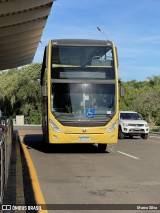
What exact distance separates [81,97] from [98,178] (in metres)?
6.21

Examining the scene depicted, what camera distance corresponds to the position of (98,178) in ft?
35.7

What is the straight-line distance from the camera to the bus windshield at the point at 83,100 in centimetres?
1659

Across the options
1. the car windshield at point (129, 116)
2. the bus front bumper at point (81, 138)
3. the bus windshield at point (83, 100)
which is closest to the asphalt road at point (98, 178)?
the bus front bumper at point (81, 138)

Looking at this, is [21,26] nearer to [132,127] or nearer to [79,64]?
[132,127]

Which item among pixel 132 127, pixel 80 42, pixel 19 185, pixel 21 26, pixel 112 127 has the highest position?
pixel 21 26

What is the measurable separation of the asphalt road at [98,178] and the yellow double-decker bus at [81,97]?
868 mm

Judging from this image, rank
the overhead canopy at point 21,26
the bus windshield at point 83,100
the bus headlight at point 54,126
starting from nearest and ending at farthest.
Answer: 1. the bus headlight at point 54,126
2. the bus windshield at point 83,100
3. the overhead canopy at point 21,26

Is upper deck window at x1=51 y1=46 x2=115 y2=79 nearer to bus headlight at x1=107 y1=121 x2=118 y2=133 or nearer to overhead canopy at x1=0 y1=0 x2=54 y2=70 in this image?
bus headlight at x1=107 y1=121 x2=118 y2=133

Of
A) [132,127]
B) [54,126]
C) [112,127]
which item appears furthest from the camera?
[132,127]

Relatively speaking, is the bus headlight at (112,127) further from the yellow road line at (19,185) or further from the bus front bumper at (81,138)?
the yellow road line at (19,185)

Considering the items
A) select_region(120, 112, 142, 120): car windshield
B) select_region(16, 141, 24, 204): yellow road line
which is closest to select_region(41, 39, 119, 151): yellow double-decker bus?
select_region(16, 141, 24, 204): yellow road line

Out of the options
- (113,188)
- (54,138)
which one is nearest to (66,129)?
(54,138)

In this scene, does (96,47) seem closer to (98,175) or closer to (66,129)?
(66,129)

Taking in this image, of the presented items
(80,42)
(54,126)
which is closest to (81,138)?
(54,126)
